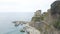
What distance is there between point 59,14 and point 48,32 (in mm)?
1255

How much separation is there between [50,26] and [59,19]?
0.69 m

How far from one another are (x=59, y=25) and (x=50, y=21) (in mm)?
1135

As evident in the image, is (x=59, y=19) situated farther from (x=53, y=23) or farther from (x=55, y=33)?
(x=55, y=33)

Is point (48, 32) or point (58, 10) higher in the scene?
point (58, 10)

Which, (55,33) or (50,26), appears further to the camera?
(50,26)

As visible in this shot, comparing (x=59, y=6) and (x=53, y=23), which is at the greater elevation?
(x=59, y=6)

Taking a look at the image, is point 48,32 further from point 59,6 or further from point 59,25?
point 59,6

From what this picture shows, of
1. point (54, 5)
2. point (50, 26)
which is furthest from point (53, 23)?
point (54, 5)

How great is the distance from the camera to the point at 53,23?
12.2 metres

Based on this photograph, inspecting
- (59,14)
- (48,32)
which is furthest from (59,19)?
(48,32)

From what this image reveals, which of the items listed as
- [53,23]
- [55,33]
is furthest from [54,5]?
[55,33]

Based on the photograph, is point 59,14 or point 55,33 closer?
point 55,33

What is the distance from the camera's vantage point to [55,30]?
11406mm

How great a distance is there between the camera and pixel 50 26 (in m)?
12.1
